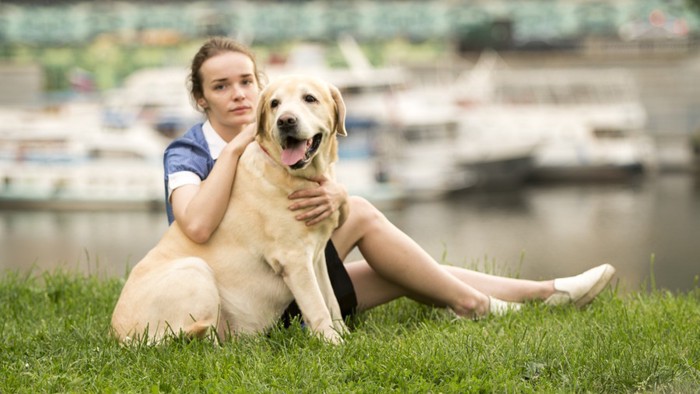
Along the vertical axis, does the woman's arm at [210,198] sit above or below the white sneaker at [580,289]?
above

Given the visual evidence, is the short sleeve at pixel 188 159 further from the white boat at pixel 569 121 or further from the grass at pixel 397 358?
the white boat at pixel 569 121

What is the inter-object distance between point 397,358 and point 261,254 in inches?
26.0

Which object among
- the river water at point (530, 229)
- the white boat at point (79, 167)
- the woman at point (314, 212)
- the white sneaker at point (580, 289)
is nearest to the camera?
the woman at point (314, 212)

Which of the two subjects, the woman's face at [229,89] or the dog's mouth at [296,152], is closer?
the dog's mouth at [296,152]

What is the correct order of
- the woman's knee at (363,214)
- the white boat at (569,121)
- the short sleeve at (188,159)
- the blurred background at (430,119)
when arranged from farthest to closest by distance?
1. the white boat at (569,121)
2. the blurred background at (430,119)
3. the woman's knee at (363,214)
4. the short sleeve at (188,159)

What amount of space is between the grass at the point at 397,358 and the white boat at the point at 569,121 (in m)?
24.6

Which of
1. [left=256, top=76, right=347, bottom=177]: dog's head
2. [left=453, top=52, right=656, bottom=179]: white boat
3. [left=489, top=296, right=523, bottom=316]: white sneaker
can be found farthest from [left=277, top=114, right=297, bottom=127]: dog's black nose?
[left=453, top=52, right=656, bottom=179]: white boat

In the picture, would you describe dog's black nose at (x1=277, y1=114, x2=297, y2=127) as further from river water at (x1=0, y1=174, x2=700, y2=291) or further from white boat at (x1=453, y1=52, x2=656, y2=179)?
white boat at (x1=453, y1=52, x2=656, y2=179)

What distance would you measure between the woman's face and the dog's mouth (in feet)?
1.38

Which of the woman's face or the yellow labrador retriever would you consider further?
the woman's face

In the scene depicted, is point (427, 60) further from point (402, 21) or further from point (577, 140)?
point (577, 140)

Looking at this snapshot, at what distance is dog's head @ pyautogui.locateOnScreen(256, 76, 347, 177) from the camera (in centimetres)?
310

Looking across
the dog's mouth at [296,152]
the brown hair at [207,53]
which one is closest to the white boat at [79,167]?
the brown hair at [207,53]

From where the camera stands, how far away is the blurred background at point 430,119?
818 inches
